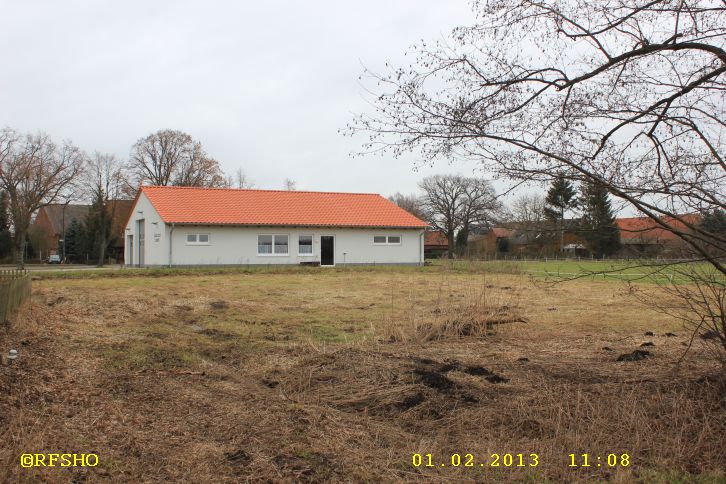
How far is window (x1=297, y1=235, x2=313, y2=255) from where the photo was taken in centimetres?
3105

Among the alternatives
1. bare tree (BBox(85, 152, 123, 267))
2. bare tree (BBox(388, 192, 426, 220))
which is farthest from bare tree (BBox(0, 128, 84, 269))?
bare tree (BBox(388, 192, 426, 220))

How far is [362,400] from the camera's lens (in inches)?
211

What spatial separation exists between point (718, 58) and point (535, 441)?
370 centimetres

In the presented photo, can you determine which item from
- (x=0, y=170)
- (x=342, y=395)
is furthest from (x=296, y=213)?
(x=342, y=395)

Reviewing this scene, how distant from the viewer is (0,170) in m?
40.1

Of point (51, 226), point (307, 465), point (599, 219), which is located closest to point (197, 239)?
point (599, 219)

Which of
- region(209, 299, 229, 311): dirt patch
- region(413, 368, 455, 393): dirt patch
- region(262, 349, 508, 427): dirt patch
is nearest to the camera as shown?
region(262, 349, 508, 427): dirt patch

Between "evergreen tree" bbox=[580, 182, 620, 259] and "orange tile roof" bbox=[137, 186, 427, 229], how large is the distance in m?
25.6

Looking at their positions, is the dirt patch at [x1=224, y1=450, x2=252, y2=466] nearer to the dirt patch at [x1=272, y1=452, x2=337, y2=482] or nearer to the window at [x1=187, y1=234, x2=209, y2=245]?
the dirt patch at [x1=272, y1=452, x2=337, y2=482]

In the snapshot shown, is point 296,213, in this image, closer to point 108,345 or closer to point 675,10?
point 108,345

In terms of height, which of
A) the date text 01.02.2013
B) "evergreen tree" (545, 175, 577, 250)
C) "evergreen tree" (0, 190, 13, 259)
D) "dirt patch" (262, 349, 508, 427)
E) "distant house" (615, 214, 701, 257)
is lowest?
the date text 01.02.2013

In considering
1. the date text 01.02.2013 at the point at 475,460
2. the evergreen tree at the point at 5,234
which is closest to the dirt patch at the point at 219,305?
the date text 01.02.2013 at the point at 475,460

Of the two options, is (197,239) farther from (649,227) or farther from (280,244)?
(649,227)

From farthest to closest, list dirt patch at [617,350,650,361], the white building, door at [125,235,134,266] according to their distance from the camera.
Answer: door at [125,235,134,266]
the white building
dirt patch at [617,350,650,361]
